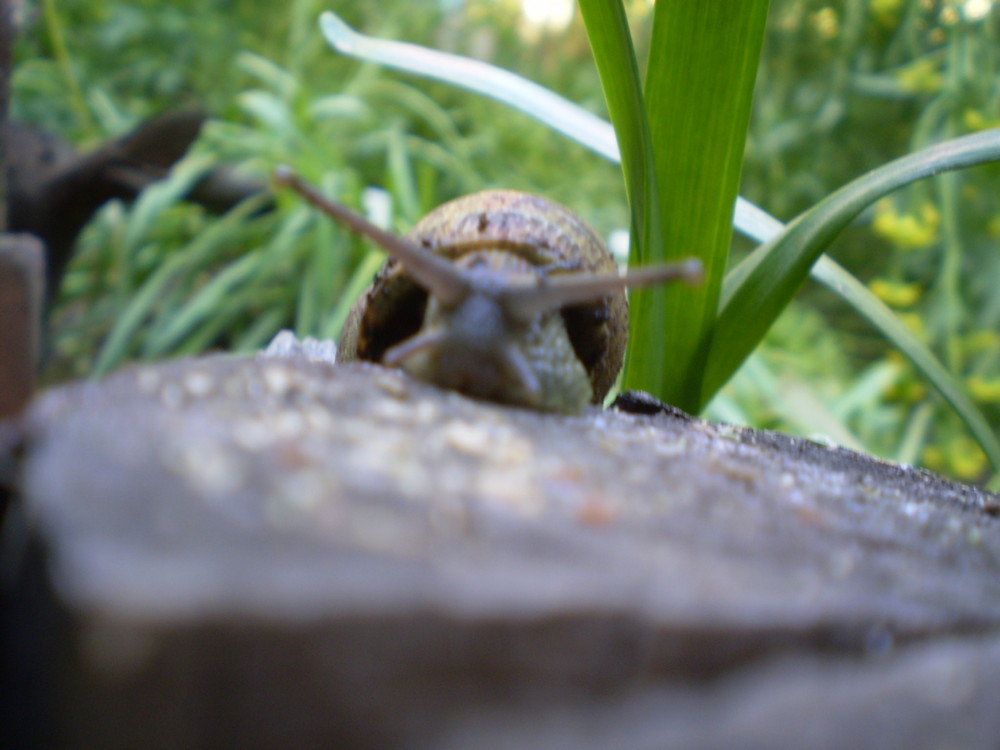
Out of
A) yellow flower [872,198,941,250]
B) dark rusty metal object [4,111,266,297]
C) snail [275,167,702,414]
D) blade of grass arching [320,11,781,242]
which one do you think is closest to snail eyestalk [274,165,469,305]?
snail [275,167,702,414]

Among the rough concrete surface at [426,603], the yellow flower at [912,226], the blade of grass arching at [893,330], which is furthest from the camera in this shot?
the yellow flower at [912,226]

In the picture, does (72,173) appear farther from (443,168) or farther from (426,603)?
(426,603)

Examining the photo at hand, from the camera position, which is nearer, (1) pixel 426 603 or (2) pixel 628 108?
(1) pixel 426 603

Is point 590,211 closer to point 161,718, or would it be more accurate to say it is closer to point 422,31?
point 422,31

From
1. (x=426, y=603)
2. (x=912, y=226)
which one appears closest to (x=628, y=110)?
(x=426, y=603)

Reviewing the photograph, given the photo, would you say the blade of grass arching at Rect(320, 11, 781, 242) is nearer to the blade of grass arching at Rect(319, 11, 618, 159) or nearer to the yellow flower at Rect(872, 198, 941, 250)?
the blade of grass arching at Rect(319, 11, 618, 159)

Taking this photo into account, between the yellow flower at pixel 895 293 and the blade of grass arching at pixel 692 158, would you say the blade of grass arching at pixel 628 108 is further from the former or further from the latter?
the yellow flower at pixel 895 293

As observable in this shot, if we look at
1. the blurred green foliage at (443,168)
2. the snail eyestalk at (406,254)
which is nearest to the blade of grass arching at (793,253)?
the snail eyestalk at (406,254)
